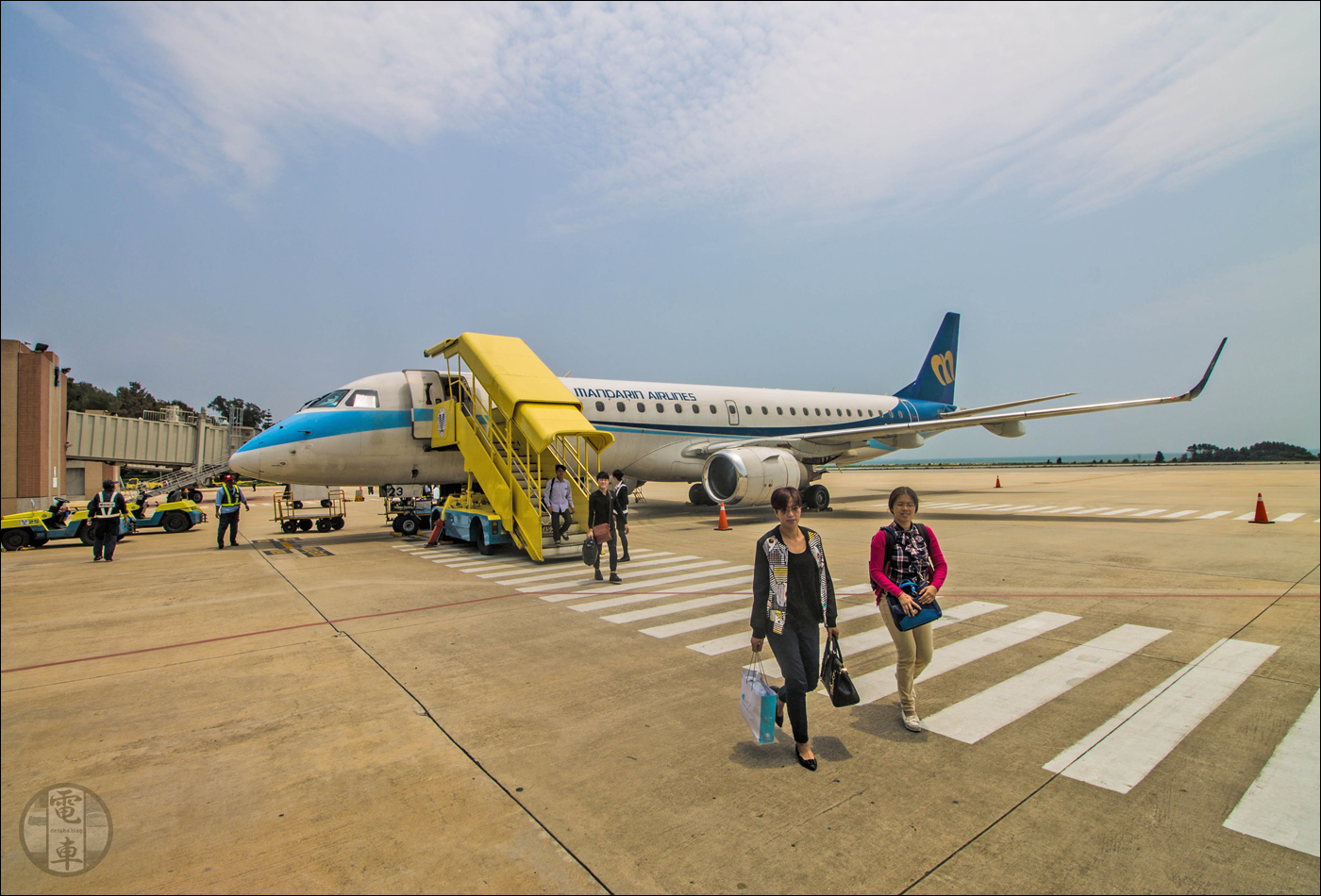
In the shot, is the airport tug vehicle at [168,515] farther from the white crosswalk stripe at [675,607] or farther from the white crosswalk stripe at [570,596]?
the white crosswalk stripe at [675,607]

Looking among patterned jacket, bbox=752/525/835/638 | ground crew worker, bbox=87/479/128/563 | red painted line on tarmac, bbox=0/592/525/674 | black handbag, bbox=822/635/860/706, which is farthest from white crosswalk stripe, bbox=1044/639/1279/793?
ground crew worker, bbox=87/479/128/563

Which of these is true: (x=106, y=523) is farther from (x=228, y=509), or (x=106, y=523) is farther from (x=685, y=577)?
(x=685, y=577)

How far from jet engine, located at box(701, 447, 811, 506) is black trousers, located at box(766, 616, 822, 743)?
11.9 m

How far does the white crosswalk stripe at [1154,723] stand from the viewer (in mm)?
3904

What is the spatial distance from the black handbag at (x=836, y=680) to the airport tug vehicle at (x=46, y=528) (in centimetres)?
1581

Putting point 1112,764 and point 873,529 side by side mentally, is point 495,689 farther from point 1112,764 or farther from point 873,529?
point 873,529

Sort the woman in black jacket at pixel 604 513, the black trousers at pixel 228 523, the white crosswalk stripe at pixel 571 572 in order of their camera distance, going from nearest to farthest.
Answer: the woman in black jacket at pixel 604 513, the white crosswalk stripe at pixel 571 572, the black trousers at pixel 228 523

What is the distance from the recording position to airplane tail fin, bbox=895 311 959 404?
28375 millimetres

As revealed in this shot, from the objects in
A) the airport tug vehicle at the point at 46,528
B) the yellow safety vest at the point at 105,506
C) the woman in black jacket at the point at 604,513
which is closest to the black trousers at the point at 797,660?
the woman in black jacket at the point at 604,513

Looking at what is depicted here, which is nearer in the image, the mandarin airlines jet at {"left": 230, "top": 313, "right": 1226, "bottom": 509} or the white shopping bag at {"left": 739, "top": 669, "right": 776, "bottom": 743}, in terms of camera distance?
the white shopping bag at {"left": 739, "top": 669, "right": 776, "bottom": 743}

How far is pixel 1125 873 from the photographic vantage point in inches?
117

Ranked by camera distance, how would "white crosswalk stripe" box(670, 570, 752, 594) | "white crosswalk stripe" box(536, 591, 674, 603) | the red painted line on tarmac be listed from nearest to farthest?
the red painted line on tarmac, "white crosswalk stripe" box(536, 591, 674, 603), "white crosswalk stripe" box(670, 570, 752, 594)

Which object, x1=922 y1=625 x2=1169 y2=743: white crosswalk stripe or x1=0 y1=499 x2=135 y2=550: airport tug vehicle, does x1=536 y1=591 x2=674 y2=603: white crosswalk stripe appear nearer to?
x1=922 y1=625 x2=1169 y2=743: white crosswalk stripe

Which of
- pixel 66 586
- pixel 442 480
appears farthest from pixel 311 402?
pixel 66 586
